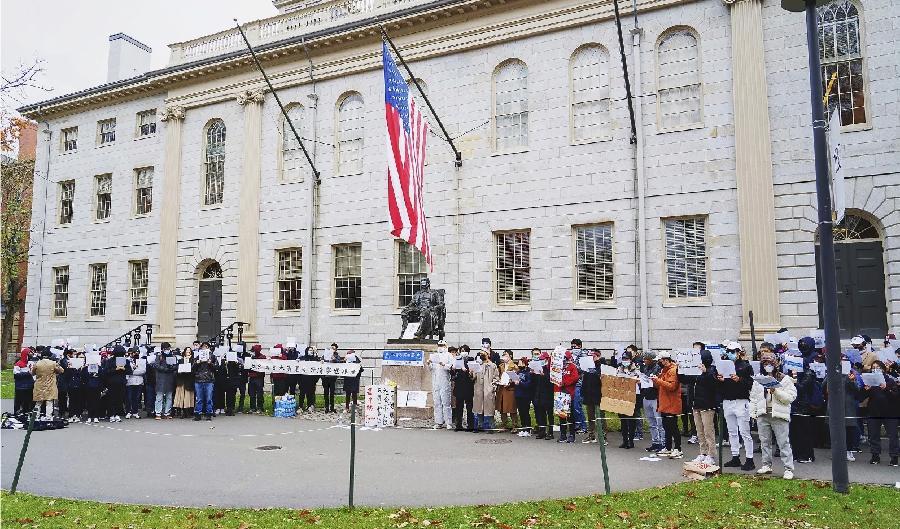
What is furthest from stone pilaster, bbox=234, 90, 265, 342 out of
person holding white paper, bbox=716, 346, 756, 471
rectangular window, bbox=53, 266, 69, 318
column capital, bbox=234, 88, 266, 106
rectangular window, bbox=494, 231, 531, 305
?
person holding white paper, bbox=716, 346, 756, 471

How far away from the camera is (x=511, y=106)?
79.2 feet

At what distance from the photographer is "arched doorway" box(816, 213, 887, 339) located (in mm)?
18672

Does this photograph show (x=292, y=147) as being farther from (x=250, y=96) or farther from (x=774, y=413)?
(x=774, y=413)

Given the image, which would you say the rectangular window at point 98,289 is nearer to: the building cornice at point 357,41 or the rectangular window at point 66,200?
the rectangular window at point 66,200

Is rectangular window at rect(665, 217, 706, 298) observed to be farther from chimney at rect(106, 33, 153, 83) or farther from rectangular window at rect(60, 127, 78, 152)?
chimney at rect(106, 33, 153, 83)

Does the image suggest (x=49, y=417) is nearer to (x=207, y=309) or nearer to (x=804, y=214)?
(x=207, y=309)

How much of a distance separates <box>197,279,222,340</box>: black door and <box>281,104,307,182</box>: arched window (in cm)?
524

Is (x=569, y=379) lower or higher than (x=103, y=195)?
A: lower

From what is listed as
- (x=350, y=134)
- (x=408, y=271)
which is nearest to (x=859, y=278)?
(x=408, y=271)

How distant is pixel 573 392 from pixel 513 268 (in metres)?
8.90

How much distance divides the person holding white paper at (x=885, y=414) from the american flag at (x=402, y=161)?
32.7 ft

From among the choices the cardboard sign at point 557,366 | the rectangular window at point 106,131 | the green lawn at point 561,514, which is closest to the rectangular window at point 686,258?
the cardboard sign at point 557,366

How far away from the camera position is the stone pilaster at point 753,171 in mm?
19484

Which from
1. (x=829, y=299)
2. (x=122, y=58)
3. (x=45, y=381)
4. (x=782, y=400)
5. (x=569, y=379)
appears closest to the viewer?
(x=829, y=299)
